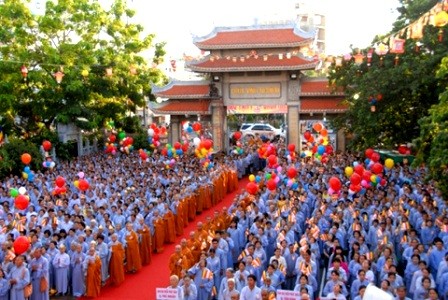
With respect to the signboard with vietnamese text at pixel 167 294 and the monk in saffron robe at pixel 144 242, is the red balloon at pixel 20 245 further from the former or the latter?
the monk in saffron robe at pixel 144 242

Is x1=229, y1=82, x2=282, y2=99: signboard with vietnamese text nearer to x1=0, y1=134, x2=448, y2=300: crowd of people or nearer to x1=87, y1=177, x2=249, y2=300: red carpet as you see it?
x1=0, y1=134, x2=448, y2=300: crowd of people

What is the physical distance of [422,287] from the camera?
8.84 m

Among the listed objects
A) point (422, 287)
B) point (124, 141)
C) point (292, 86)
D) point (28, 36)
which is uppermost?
point (28, 36)

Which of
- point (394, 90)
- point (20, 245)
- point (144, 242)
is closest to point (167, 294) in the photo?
point (20, 245)

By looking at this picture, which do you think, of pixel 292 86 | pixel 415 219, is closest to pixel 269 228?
pixel 415 219

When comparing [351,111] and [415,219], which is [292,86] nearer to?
[351,111]

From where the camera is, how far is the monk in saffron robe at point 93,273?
1130 cm

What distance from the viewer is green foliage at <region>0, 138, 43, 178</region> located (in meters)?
21.5

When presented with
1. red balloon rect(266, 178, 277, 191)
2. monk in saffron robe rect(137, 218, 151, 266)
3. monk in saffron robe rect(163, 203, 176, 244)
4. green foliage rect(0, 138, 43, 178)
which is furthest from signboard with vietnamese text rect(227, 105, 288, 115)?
monk in saffron robe rect(137, 218, 151, 266)

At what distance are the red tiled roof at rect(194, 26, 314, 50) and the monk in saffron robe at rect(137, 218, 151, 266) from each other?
579 inches

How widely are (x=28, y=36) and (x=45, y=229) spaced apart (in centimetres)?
1605

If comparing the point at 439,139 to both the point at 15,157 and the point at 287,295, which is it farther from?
the point at 15,157

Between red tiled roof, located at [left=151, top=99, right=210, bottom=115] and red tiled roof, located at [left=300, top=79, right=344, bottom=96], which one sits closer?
red tiled roof, located at [left=300, top=79, right=344, bottom=96]

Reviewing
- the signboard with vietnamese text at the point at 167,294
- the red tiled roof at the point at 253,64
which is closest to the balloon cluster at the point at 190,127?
the red tiled roof at the point at 253,64
